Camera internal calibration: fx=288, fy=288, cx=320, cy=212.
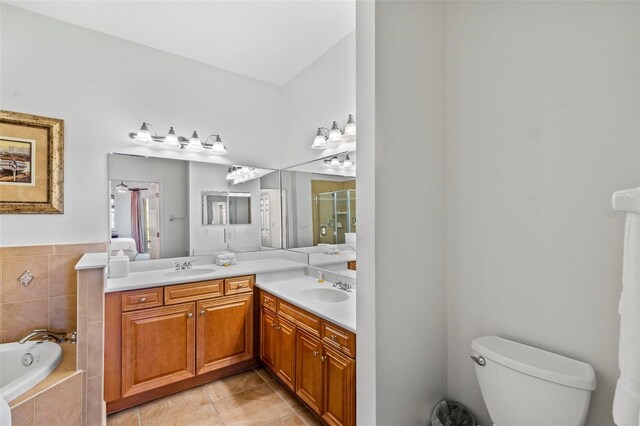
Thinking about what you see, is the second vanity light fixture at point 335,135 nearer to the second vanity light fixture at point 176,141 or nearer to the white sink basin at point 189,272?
the second vanity light fixture at point 176,141

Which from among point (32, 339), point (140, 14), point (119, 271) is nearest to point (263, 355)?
point (119, 271)

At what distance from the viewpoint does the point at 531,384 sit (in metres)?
1.06

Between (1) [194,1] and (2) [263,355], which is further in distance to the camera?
(2) [263,355]

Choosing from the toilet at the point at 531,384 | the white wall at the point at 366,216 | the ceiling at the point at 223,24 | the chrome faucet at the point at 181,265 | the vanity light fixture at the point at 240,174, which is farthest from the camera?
the vanity light fixture at the point at 240,174

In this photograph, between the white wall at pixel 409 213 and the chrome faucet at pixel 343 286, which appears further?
the chrome faucet at pixel 343 286

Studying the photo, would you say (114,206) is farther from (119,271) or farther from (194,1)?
(194,1)

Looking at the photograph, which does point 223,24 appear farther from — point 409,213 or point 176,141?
point 409,213

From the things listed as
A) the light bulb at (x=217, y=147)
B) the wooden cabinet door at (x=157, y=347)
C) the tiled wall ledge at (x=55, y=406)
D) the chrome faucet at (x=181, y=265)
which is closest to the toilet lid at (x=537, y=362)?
the wooden cabinet door at (x=157, y=347)

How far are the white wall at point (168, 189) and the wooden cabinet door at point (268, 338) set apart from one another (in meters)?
1.06

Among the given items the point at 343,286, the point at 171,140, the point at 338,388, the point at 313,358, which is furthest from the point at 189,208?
the point at 338,388

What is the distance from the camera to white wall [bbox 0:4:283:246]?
2146mm

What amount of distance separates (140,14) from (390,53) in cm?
210

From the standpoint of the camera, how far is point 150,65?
2660 mm

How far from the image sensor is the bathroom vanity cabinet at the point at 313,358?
61.4 inches
